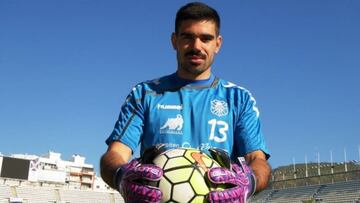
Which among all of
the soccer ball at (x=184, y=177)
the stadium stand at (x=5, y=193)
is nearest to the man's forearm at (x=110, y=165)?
the soccer ball at (x=184, y=177)

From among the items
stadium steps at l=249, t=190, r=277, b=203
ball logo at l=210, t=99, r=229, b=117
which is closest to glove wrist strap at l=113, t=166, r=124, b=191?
ball logo at l=210, t=99, r=229, b=117

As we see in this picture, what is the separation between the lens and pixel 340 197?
36594 mm

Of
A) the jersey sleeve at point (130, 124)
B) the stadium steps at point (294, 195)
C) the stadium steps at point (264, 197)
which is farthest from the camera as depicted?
the stadium steps at point (264, 197)

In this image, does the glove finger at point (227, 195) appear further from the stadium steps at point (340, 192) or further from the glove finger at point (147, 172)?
the stadium steps at point (340, 192)

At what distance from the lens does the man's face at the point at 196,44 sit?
10.7 ft

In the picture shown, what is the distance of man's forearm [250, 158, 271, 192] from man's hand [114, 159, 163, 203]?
0.76 m

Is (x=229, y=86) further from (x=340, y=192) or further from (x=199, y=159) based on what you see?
(x=340, y=192)

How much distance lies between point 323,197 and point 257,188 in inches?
1474

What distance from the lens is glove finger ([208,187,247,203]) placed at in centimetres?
230

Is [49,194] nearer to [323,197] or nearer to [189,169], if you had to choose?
[323,197]

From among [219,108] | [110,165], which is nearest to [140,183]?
[110,165]

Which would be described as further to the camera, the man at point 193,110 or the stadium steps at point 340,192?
the stadium steps at point 340,192

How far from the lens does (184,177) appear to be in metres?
2.39

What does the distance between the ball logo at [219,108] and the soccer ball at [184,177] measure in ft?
3.00
